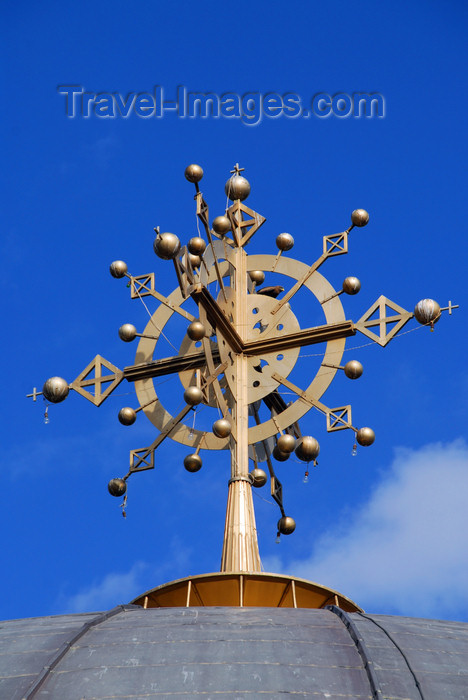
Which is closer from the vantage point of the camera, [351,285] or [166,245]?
[166,245]

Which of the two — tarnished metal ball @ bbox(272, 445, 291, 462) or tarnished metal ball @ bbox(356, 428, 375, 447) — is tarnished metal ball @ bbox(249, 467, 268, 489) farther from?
tarnished metal ball @ bbox(356, 428, 375, 447)

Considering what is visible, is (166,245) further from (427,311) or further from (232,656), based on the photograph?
(232,656)

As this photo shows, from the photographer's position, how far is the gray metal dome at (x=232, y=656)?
18.0 meters

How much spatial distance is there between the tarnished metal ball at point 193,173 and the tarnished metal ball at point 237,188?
212 cm

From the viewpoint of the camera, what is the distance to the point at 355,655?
19.1m

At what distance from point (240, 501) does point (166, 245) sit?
498cm

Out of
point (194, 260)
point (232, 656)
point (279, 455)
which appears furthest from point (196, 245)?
point (232, 656)

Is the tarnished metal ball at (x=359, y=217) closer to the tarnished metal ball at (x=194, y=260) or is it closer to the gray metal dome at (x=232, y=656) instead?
the tarnished metal ball at (x=194, y=260)

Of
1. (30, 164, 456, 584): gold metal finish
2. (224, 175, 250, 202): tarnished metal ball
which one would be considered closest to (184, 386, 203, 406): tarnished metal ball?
(30, 164, 456, 584): gold metal finish

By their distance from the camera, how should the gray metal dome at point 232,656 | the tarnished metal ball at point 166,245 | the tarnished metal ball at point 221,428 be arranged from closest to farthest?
the gray metal dome at point 232,656 < the tarnished metal ball at point 166,245 < the tarnished metal ball at point 221,428

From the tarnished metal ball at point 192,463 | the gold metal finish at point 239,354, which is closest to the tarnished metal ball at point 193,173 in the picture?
the gold metal finish at point 239,354

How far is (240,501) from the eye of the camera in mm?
25109

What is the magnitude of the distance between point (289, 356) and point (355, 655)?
8999 millimetres

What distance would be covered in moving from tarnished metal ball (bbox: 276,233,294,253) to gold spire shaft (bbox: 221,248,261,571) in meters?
2.54
